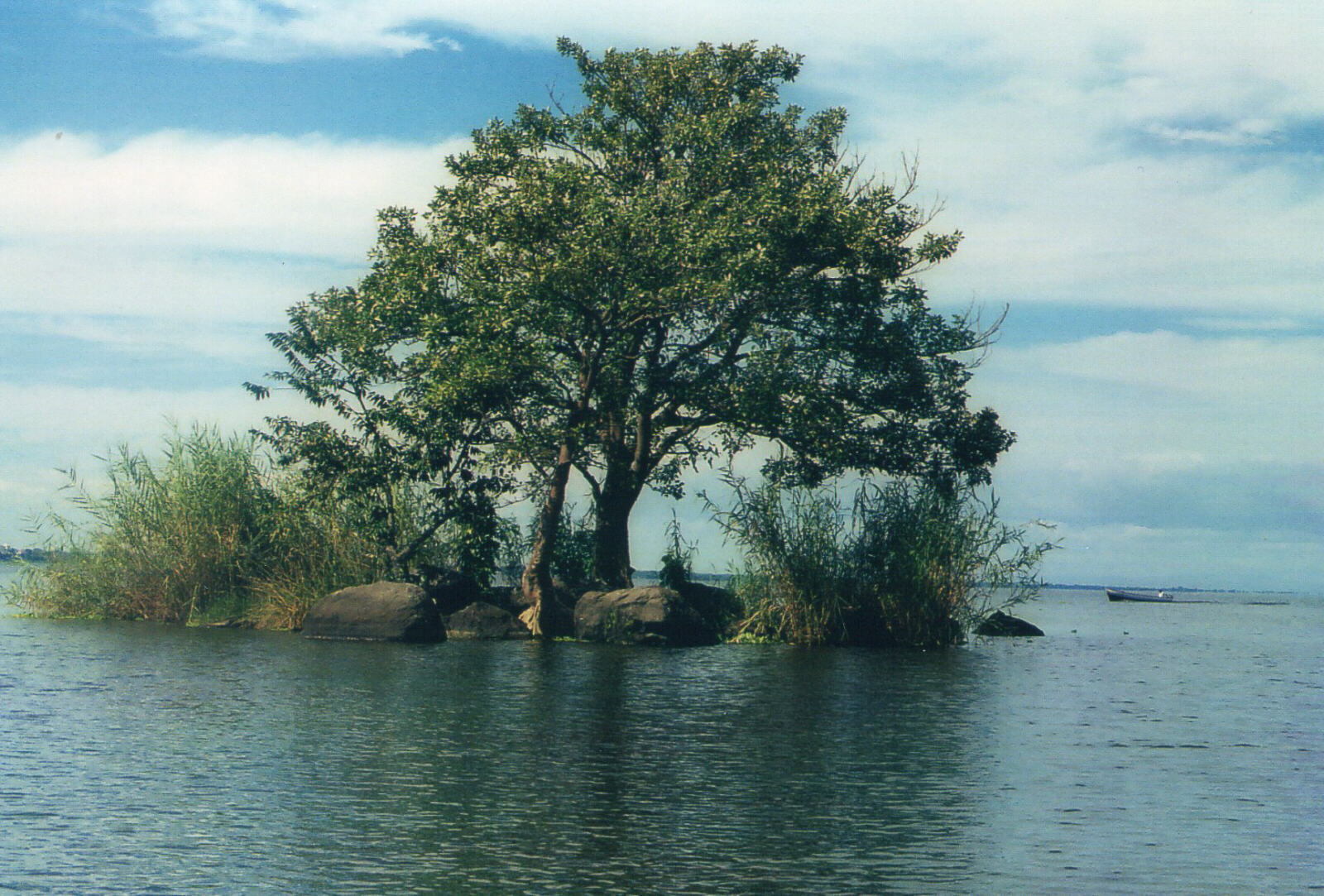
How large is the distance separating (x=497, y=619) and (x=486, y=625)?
0.32m

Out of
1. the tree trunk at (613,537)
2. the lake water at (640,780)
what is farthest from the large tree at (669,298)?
the lake water at (640,780)

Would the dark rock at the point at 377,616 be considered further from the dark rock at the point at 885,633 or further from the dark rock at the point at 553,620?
the dark rock at the point at 885,633

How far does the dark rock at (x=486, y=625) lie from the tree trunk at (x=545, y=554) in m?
0.41

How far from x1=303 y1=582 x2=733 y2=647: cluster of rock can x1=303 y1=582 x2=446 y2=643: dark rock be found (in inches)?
0.8

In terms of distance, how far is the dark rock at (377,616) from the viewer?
32.0 meters


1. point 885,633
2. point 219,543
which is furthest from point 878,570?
point 219,543

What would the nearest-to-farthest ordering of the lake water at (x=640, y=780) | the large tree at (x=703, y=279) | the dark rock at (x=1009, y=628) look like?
1. the lake water at (x=640, y=780)
2. the large tree at (x=703, y=279)
3. the dark rock at (x=1009, y=628)

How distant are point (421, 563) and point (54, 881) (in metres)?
27.6

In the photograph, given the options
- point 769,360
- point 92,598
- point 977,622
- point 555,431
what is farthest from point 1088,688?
point 92,598

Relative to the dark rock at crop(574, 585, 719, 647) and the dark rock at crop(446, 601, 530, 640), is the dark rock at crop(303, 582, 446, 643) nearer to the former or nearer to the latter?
the dark rock at crop(446, 601, 530, 640)

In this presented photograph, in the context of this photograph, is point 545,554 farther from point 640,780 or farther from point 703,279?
point 640,780

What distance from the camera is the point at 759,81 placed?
35062 mm

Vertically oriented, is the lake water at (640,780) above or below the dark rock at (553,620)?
below

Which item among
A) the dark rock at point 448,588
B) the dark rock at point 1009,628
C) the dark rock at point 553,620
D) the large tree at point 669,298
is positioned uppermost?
the large tree at point 669,298
